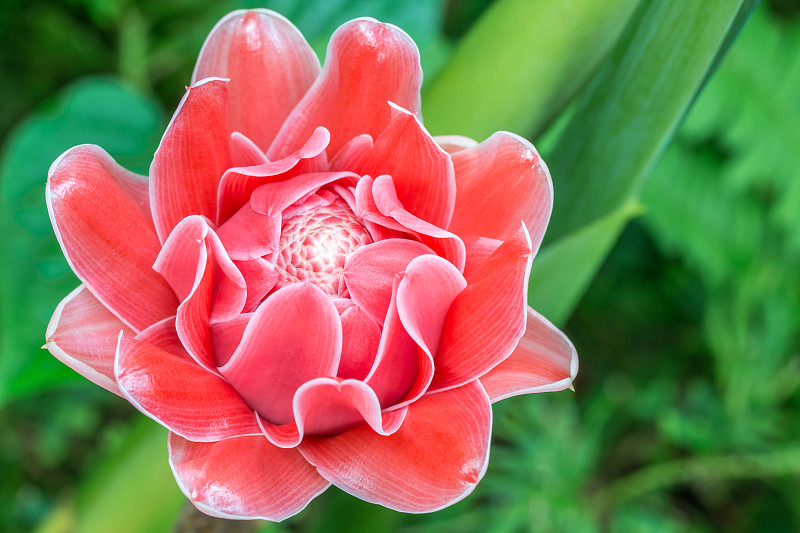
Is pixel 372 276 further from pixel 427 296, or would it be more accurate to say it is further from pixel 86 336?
pixel 86 336

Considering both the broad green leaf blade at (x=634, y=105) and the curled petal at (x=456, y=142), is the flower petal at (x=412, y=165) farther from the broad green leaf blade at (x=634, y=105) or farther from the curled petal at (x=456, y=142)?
the broad green leaf blade at (x=634, y=105)

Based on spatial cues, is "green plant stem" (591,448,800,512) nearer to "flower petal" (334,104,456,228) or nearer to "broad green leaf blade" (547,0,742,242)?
"broad green leaf blade" (547,0,742,242)

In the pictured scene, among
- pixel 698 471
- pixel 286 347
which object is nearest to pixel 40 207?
pixel 286 347

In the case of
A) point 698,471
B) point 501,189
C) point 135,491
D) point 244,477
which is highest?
point 501,189

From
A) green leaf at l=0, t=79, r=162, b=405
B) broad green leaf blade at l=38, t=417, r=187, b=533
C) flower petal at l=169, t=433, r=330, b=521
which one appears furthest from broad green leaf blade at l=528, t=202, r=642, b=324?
green leaf at l=0, t=79, r=162, b=405

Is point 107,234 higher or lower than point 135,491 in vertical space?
higher

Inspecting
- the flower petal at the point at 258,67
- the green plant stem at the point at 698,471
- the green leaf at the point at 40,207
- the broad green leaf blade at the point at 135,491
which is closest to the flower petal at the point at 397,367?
the flower petal at the point at 258,67
